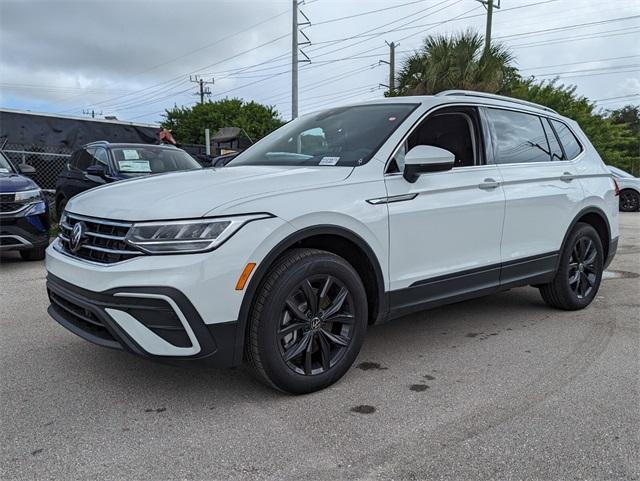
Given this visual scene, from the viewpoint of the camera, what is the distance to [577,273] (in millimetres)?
4938

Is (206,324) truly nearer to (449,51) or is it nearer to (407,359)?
(407,359)

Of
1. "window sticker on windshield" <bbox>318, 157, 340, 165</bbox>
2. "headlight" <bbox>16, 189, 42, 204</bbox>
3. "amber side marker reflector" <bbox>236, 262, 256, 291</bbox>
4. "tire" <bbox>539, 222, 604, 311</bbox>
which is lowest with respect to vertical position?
"tire" <bbox>539, 222, 604, 311</bbox>

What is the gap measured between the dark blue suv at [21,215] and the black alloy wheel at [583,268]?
6.23 m

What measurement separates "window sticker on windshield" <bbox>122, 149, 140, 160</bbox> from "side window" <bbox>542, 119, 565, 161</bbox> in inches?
235

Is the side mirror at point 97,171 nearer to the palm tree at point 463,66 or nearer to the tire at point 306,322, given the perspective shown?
the tire at point 306,322

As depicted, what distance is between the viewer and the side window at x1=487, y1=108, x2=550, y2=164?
168 inches

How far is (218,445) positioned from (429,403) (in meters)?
1.16

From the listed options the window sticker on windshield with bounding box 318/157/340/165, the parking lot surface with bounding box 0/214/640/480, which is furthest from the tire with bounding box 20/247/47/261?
the window sticker on windshield with bounding box 318/157/340/165

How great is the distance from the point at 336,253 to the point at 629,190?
646 inches

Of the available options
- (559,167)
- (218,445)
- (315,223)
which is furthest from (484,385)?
(559,167)

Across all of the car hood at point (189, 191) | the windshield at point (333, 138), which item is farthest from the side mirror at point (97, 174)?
the car hood at point (189, 191)

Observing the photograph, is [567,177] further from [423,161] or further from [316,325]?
[316,325]

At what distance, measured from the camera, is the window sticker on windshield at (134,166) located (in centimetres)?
819

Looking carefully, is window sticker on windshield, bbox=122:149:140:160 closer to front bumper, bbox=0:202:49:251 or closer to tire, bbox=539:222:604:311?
front bumper, bbox=0:202:49:251
